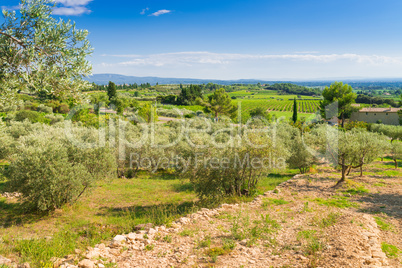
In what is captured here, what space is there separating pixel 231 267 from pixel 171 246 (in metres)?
2.14

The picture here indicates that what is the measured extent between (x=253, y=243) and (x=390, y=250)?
4.25 m

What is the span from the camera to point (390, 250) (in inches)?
293

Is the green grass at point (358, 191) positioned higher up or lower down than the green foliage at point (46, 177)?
lower down

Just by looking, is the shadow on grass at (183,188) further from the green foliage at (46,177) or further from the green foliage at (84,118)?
the green foliage at (84,118)

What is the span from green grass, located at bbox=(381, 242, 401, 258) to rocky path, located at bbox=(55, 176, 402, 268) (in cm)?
20

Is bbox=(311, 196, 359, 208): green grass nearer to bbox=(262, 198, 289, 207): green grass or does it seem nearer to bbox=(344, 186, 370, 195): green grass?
bbox=(344, 186, 370, 195): green grass

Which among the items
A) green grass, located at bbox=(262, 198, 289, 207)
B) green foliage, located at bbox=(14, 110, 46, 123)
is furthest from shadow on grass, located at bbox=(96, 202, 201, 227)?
green foliage, located at bbox=(14, 110, 46, 123)

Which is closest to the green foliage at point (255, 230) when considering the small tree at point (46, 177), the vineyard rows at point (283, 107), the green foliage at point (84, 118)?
the small tree at point (46, 177)

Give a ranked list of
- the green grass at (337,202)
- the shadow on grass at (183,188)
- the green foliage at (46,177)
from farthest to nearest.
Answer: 1. the shadow on grass at (183,188)
2. the green grass at (337,202)
3. the green foliage at (46,177)

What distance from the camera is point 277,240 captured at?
26.5 ft

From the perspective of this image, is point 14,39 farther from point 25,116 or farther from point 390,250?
point 25,116

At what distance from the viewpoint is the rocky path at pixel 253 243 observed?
21.3 feet

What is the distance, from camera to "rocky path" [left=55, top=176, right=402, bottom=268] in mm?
6496

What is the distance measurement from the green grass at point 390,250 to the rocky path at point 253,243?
202mm
